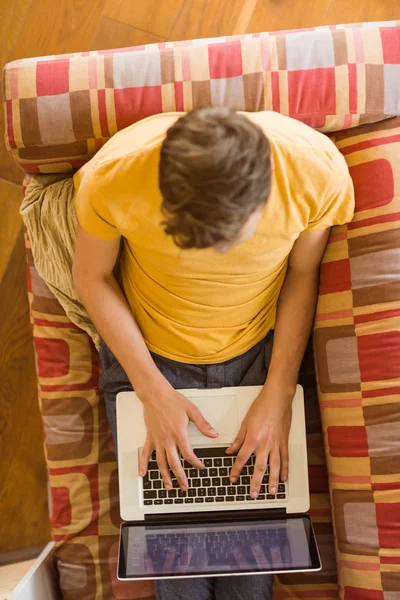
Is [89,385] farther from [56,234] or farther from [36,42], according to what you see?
[36,42]

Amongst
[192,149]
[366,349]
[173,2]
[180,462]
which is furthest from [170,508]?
[173,2]

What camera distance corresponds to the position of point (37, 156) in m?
1.19

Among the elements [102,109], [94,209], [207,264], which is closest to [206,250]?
[207,264]

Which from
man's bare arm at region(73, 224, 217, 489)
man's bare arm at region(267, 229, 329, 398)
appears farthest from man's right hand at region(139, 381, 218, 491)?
man's bare arm at region(267, 229, 329, 398)

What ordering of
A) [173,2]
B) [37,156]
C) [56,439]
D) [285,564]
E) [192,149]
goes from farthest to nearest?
[173,2] → [56,439] → [37,156] → [285,564] → [192,149]

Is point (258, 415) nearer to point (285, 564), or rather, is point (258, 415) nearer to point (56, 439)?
point (285, 564)

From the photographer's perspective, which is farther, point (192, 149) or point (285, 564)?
point (285, 564)

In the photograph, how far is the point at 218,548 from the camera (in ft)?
3.63

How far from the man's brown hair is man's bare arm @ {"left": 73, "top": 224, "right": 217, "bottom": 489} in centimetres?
40

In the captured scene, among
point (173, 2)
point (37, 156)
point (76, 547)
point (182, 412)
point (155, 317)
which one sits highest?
point (173, 2)

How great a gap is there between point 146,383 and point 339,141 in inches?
23.2

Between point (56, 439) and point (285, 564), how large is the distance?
542 mm

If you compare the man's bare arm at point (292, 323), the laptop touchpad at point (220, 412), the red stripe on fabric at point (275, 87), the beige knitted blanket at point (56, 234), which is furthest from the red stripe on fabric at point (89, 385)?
the red stripe on fabric at point (275, 87)

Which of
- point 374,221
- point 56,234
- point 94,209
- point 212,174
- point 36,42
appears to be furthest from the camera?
point 36,42
